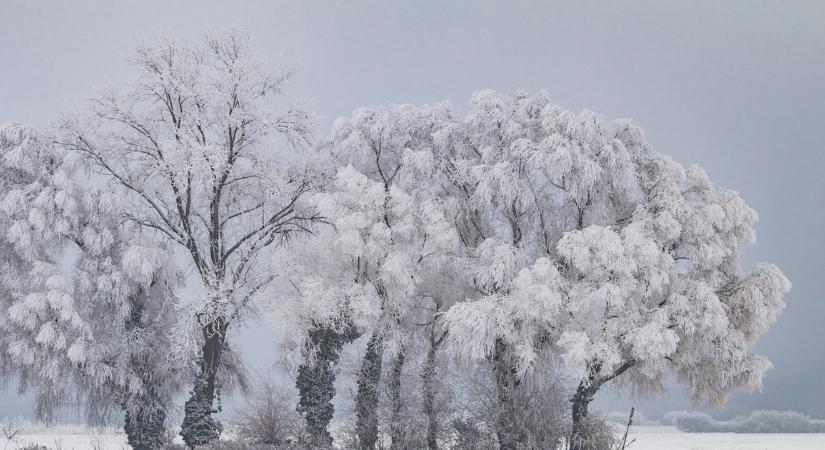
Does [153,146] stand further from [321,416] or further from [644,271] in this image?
[644,271]

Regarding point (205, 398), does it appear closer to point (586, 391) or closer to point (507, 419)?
point (507, 419)

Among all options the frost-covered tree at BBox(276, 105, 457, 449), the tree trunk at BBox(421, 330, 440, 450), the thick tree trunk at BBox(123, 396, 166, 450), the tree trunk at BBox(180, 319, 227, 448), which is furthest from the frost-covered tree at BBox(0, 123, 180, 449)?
the tree trunk at BBox(421, 330, 440, 450)

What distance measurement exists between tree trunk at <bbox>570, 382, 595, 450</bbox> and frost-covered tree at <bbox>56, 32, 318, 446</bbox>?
28.7 ft

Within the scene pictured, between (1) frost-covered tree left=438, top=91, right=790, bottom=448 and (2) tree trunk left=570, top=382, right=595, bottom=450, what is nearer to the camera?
(2) tree trunk left=570, top=382, right=595, bottom=450

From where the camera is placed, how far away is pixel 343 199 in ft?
70.2

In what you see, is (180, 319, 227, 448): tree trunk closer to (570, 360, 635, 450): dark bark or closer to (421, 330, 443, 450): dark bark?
(421, 330, 443, 450): dark bark

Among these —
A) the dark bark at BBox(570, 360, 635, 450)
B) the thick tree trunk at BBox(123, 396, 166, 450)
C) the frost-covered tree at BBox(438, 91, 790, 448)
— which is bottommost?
the thick tree trunk at BBox(123, 396, 166, 450)

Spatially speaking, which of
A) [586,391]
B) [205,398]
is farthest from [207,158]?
[586,391]

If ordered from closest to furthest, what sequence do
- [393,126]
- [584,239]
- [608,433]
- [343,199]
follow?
[608,433]
[584,239]
[343,199]
[393,126]

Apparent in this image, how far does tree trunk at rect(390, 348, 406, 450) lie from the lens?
61.9ft

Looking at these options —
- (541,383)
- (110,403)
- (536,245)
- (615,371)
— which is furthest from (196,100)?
(615,371)

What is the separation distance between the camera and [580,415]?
20.2 metres

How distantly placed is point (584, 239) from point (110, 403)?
535 inches

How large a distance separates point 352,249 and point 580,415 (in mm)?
7116
